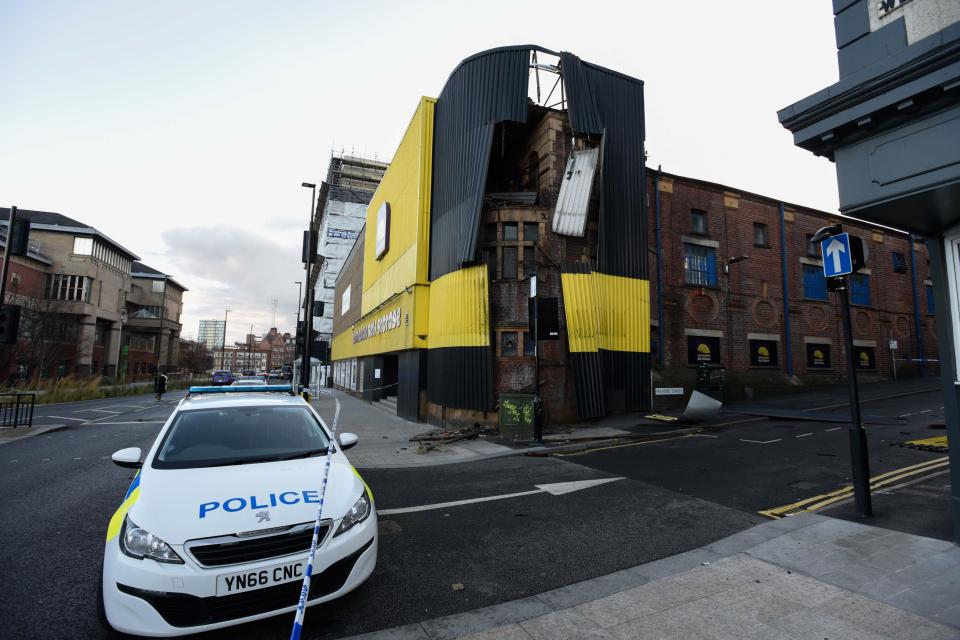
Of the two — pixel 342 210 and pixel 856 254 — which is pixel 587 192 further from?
pixel 342 210

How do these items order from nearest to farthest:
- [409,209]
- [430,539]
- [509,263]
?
[430,539] < [509,263] < [409,209]

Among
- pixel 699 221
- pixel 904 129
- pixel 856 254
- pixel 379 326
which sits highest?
pixel 699 221

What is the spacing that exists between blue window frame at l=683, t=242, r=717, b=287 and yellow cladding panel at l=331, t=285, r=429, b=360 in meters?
12.0

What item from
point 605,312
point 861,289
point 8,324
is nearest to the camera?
point 8,324

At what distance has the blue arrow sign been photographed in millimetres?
5594

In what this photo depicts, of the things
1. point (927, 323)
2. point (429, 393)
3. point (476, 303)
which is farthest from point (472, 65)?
point (927, 323)

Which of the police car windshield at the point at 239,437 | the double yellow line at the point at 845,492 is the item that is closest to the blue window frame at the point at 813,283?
the double yellow line at the point at 845,492

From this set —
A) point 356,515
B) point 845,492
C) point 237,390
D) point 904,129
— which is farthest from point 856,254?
point 237,390

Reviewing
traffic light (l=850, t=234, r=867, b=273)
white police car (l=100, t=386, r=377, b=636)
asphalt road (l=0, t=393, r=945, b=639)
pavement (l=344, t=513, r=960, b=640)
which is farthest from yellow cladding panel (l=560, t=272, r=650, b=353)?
white police car (l=100, t=386, r=377, b=636)

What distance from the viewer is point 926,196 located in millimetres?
4031

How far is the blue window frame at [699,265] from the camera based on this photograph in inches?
767

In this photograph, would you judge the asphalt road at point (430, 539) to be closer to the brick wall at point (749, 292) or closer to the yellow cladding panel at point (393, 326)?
the yellow cladding panel at point (393, 326)

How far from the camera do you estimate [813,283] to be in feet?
73.5

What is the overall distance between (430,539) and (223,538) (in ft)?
8.16
